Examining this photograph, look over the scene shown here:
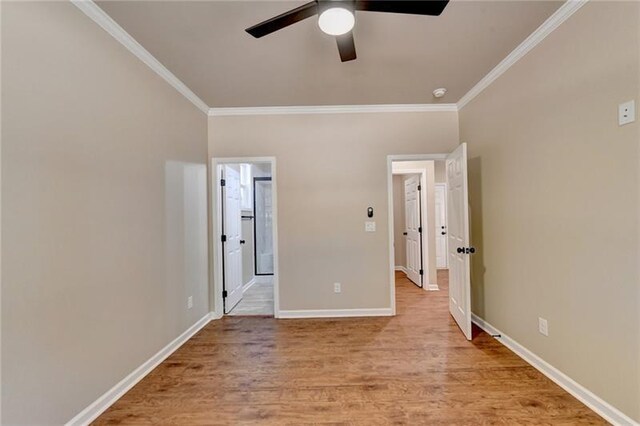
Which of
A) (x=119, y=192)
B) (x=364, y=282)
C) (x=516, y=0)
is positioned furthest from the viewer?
(x=364, y=282)

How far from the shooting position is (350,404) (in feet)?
6.22

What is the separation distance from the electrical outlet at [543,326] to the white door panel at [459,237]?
0.57 meters

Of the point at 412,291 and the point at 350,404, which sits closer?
the point at 350,404

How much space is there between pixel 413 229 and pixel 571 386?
11.3ft

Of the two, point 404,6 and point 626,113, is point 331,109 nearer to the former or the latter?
point 404,6

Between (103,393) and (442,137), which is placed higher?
(442,137)

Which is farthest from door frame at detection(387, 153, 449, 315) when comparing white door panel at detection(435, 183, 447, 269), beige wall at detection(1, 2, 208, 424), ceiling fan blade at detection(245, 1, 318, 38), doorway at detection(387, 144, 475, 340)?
white door panel at detection(435, 183, 447, 269)

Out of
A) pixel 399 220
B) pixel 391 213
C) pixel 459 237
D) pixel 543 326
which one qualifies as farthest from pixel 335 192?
pixel 399 220

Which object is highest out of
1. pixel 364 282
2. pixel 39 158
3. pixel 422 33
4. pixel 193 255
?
pixel 422 33

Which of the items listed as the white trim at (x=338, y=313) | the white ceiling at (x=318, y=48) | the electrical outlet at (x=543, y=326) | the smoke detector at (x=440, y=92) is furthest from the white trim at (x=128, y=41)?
the electrical outlet at (x=543, y=326)

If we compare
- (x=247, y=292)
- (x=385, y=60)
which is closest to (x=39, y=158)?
(x=385, y=60)

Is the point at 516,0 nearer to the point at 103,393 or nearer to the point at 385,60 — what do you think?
the point at 385,60

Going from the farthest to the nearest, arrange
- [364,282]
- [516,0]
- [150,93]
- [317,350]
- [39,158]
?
[364,282] → [317,350] → [150,93] → [516,0] → [39,158]

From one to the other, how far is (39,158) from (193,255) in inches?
70.7
